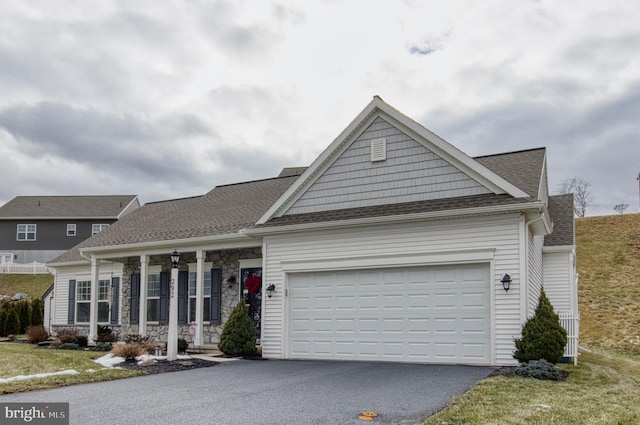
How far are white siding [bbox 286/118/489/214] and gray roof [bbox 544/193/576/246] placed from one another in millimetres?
5381

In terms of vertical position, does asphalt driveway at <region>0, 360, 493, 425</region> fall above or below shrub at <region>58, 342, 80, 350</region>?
above

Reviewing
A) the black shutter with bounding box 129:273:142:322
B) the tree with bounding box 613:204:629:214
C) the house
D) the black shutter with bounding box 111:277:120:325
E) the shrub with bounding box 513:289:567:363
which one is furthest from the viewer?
the tree with bounding box 613:204:629:214

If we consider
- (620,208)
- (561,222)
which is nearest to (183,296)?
(561,222)

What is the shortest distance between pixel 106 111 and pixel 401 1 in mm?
13787

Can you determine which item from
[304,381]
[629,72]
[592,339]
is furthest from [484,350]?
[592,339]

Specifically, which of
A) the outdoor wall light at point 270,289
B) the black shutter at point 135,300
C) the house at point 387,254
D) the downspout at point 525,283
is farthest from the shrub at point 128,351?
the downspout at point 525,283

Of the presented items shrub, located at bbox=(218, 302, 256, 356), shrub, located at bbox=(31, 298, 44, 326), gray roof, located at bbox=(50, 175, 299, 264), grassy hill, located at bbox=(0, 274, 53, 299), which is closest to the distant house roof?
grassy hill, located at bbox=(0, 274, 53, 299)

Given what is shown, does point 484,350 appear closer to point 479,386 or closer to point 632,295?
point 479,386

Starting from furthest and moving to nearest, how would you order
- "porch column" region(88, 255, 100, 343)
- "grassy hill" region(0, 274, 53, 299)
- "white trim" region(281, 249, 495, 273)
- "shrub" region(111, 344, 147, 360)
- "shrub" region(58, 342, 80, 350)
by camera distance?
"grassy hill" region(0, 274, 53, 299), "porch column" region(88, 255, 100, 343), "shrub" region(58, 342, 80, 350), "shrub" region(111, 344, 147, 360), "white trim" region(281, 249, 495, 273)

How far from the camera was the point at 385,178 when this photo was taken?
47.2 feet

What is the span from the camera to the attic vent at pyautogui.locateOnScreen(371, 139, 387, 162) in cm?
1442

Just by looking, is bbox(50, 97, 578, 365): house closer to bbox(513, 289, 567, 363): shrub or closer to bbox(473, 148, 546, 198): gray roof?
bbox(473, 148, 546, 198): gray roof

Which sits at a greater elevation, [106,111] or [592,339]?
[106,111]

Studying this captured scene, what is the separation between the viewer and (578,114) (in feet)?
78.8
